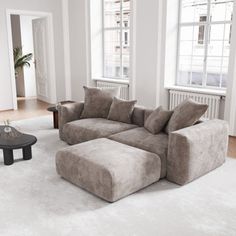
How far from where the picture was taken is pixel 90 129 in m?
4.02

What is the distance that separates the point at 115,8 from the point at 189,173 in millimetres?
4772

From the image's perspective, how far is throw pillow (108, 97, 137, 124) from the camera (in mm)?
4254

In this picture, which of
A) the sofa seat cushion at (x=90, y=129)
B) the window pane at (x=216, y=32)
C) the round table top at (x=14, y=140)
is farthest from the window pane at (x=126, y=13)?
the round table top at (x=14, y=140)

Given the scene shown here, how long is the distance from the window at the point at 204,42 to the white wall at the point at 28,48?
454cm

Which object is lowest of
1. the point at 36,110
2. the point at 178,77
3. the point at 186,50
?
the point at 36,110

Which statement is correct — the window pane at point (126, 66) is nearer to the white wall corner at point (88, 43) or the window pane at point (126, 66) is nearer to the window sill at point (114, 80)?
the window sill at point (114, 80)

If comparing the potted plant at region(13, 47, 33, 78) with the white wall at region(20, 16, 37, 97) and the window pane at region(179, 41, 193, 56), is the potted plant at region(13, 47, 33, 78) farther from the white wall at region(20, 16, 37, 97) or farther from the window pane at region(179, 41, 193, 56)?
the window pane at region(179, 41, 193, 56)

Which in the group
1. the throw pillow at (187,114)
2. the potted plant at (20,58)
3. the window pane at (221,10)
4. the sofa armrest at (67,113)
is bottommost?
the sofa armrest at (67,113)

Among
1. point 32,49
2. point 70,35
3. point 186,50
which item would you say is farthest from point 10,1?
point 186,50

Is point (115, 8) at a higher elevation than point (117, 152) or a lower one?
higher

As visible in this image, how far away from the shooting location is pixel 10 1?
6.44 m

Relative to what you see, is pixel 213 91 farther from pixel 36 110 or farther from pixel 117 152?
pixel 36 110

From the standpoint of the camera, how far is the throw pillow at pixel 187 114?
3342 millimetres

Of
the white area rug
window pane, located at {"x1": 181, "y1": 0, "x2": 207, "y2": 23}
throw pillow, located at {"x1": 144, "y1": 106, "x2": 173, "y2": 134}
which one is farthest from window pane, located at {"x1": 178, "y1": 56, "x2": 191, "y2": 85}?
the white area rug
